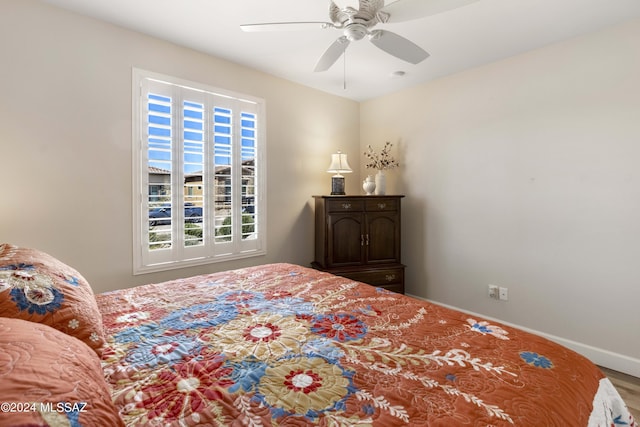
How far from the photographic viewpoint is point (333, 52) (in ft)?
6.38

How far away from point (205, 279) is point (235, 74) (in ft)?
6.72

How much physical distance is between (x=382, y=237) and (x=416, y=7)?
7.92 ft

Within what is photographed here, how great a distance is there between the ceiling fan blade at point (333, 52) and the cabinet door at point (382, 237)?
5.90 ft

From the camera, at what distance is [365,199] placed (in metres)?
3.46

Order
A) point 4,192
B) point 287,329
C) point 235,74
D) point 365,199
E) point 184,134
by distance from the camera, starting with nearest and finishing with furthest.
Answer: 1. point 287,329
2. point 4,192
3. point 184,134
4. point 235,74
5. point 365,199

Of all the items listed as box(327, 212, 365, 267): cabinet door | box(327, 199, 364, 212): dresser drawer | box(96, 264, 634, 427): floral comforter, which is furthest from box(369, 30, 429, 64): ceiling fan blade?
box(327, 212, 365, 267): cabinet door

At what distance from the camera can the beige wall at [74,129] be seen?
203cm

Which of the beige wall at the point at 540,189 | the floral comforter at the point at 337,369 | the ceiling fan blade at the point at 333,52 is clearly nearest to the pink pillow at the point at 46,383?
the floral comforter at the point at 337,369

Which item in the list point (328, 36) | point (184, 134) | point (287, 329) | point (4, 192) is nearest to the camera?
point (287, 329)

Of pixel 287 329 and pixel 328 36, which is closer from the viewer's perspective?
pixel 287 329

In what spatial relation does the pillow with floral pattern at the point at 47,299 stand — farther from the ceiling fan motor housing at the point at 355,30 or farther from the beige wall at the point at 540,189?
the beige wall at the point at 540,189

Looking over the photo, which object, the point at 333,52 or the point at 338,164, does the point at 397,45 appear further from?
the point at 338,164

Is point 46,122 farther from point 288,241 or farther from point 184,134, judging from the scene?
point 288,241

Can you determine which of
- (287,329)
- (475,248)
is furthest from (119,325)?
(475,248)
